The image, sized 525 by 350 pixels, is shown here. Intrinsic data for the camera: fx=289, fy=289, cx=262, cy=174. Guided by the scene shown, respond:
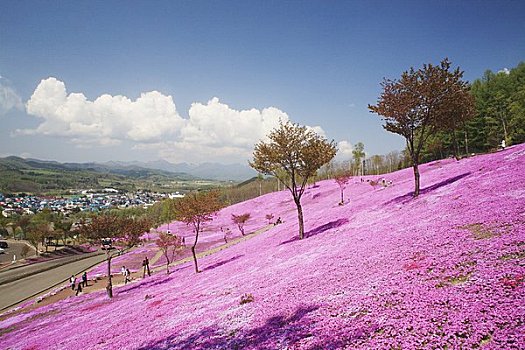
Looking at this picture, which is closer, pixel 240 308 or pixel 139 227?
pixel 240 308

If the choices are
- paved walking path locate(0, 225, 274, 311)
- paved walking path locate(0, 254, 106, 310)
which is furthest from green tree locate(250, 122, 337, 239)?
paved walking path locate(0, 254, 106, 310)

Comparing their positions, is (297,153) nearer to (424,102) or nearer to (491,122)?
(424,102)

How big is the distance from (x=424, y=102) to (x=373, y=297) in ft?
83.6

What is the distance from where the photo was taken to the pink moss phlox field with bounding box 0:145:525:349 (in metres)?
7.68

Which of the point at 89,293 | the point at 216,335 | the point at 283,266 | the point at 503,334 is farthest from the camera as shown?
the point at 89,293

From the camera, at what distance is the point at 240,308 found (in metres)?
14.1

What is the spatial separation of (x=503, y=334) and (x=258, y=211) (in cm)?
8641

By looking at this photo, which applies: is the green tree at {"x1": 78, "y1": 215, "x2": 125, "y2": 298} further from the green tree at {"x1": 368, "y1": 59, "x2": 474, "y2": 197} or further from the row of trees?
the row of trees

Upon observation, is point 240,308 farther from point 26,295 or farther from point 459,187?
point 26,295

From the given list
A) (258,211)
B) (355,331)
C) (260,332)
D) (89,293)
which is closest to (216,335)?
(260,332)

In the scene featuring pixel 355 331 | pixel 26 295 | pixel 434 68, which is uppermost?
pixel 434 68

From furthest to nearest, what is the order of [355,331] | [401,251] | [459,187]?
[459,187] < [401,251] < [355,331]

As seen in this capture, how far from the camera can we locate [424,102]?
96.1 feet

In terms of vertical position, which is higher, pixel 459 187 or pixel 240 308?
pixel 459 187
